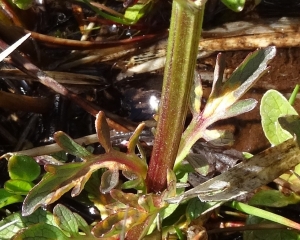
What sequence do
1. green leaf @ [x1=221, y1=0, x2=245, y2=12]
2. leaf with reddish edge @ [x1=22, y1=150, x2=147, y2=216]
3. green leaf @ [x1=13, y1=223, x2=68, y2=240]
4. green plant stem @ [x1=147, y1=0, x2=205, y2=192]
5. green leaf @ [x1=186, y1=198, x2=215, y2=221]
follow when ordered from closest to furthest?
green plant stem @ [x1=147, y1=0, x2=205, y2=192], leaf with reddish edge @ [x1=22, y1=150, x2=147, y2=216], green leaf @ [x1=13, y1=223, x2=68, y2=240], green leaf @ [x1=186, y1=198, x2=215, y2=221], green leaf @ [x1=221, y1=0, x2=245, y2=12]

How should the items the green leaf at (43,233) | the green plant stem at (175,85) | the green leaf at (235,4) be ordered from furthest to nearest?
1. the green leaf at (235,4)
2. the green leaf at (43,233)
3. the green plant stem at (175,85)

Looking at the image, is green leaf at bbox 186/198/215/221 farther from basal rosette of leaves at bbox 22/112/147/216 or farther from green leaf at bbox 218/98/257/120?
green leaf at bbox 218/98/257/120

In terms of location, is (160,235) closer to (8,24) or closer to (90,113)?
(90,113)

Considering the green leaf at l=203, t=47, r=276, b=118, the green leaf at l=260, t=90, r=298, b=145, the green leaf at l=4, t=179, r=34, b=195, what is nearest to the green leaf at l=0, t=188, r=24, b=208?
the green leaf at l=4, t=179, r=34, b=195

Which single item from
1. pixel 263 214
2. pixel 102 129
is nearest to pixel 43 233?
pixel 102 129

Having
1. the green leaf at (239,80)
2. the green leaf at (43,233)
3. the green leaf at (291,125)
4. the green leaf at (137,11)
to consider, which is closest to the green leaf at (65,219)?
the green leaf at (43,233)

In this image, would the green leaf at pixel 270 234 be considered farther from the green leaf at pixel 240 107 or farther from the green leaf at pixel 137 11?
the green leaf at pixel 137 11
